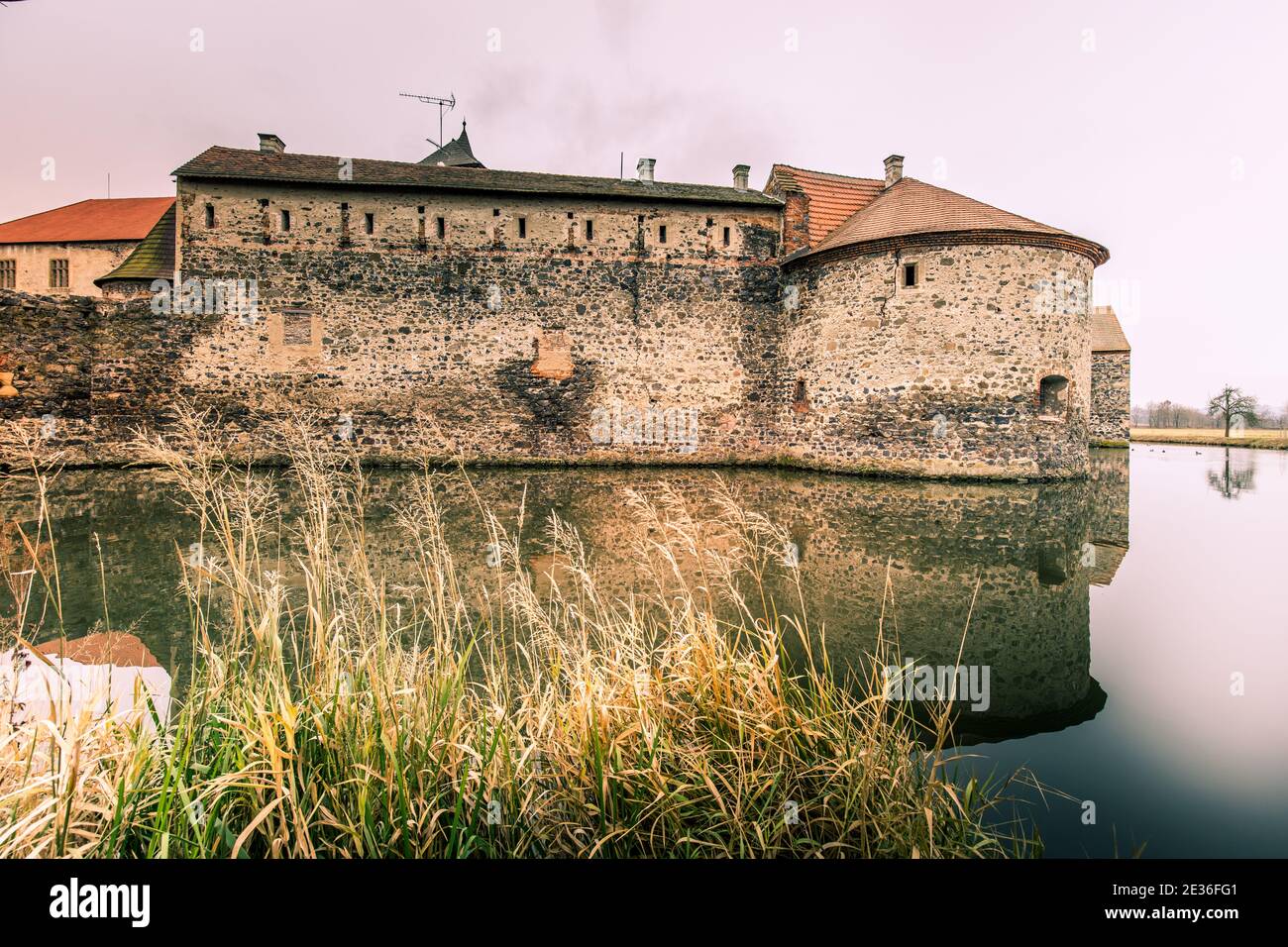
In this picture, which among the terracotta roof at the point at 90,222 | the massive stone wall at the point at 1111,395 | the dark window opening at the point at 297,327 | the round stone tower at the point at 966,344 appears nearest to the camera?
the round stone tower at the point at 966,344

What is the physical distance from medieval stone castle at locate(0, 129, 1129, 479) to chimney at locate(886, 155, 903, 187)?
5cm

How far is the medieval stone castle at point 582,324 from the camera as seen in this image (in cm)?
1277

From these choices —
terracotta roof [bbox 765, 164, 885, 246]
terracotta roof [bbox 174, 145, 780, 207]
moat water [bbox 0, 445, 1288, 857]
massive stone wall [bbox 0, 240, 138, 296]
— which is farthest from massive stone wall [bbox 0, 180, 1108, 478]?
massive stone wall [bbox 0, 240, 138, 296]

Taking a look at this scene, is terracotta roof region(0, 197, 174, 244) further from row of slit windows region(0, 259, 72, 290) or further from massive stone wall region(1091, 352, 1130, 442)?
massive stone wall region(1091, 352, 1130, 442)

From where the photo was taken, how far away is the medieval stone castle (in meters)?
12.8

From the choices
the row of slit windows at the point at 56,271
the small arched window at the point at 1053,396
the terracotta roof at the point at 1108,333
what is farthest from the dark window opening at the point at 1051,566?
the row of slit windows at the point at 56,271

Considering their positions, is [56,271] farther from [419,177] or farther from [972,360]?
[972,360]

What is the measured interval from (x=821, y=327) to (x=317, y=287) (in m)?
12.4

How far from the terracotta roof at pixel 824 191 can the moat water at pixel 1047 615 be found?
9.71 metres

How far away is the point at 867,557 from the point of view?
19.3 feet

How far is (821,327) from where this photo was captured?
1467 cm

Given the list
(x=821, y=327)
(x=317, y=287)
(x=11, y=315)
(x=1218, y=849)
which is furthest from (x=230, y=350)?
(x=1218, y=849)

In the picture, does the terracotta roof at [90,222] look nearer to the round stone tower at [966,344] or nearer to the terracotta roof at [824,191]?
the terracotta roof at [824,191]

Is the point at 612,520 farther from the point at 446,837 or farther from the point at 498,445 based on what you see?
the point at 498,445
